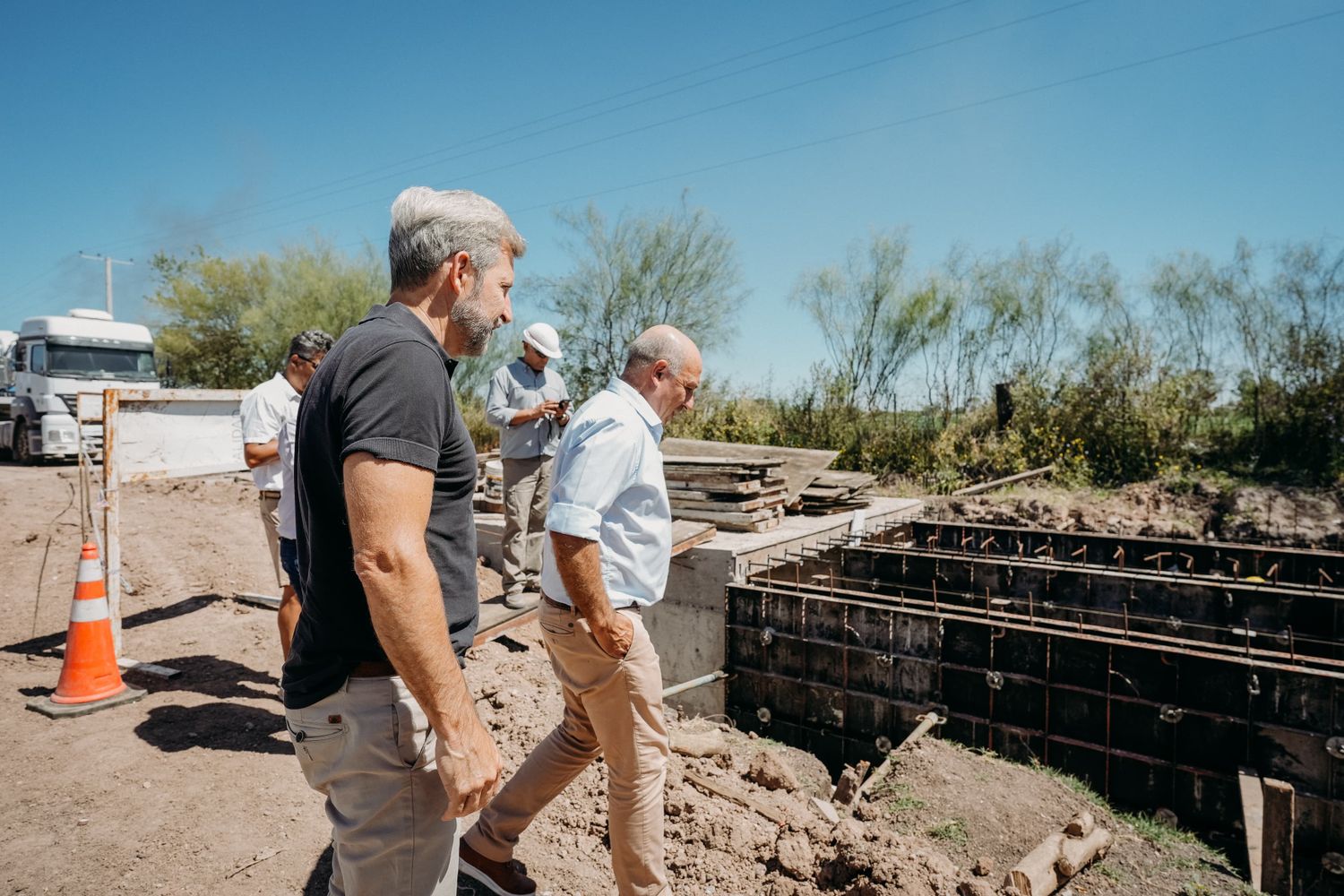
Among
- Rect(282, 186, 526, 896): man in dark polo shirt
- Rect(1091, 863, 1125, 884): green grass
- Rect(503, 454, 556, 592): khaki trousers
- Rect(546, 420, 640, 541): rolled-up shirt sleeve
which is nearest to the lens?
Rect(282, 186, 526, 896): man in dark polo shirt

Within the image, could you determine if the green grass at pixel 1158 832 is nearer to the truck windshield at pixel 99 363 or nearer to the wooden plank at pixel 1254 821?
the wooden plank at pixel 1254 821

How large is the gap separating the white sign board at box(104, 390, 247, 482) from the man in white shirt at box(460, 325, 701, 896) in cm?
431

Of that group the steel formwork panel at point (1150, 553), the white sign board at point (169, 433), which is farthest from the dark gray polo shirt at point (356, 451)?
the steel formwork panel at point (1150, 553)

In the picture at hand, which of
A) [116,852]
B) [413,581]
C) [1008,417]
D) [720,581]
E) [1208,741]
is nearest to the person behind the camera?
[413,581]

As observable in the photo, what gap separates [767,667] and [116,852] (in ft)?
14.4

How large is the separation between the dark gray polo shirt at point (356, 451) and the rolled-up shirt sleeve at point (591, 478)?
0.78m

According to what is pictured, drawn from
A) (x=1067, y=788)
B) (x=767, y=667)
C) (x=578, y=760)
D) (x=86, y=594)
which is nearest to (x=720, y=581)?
(x=767, y=667)

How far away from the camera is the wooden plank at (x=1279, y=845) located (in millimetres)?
3795

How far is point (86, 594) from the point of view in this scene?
477cm

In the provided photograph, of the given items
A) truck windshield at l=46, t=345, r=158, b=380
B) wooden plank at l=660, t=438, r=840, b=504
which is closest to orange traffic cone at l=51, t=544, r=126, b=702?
wooden plank at l=660, t=438, r=840, b=504

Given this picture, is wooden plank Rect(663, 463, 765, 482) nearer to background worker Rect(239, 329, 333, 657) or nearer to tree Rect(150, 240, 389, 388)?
background worker Rect(239, 329, 333, 657)

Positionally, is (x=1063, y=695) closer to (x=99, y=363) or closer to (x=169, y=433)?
(x=169, y=433)

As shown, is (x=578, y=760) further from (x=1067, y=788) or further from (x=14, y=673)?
(x=14, y=673)

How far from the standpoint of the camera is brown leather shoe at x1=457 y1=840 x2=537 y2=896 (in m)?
2.78
